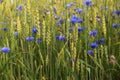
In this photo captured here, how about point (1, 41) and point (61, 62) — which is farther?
point (1, 41)

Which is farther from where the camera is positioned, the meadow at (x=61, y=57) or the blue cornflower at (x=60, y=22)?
the blue cornflower at (x=60, y=22)

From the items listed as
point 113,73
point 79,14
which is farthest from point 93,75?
point 79,14

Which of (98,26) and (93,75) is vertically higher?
(98,26)

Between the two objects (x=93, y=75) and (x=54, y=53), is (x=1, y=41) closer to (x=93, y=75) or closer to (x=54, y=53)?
(x=54, y=53)

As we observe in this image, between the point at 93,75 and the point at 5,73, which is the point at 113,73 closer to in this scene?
the point at 93,75

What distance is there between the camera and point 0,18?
2.62 metres

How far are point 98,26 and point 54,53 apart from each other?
0.61m

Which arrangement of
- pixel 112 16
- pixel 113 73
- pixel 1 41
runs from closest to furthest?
pixel 113 73 → pixel 1 41 → pixel 112 16

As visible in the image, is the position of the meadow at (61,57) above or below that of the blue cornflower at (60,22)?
below

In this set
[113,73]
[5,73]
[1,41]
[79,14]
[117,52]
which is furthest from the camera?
[79,14]

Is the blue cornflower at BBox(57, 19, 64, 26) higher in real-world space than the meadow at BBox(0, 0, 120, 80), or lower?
higher

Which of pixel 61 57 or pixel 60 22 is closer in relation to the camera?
pixel 61 57

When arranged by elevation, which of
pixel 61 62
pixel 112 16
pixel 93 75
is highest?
pixel 112 16

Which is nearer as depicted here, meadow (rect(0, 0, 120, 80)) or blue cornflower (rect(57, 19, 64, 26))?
meadow (rect(0, 0, 120, 80))
